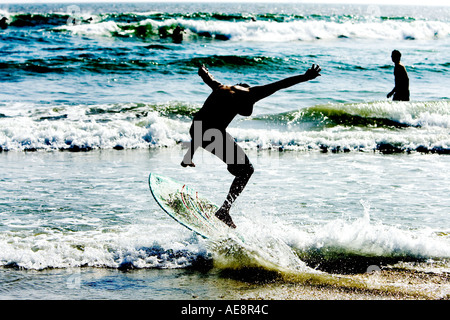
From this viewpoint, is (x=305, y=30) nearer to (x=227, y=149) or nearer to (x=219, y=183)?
(x=219, y=183)

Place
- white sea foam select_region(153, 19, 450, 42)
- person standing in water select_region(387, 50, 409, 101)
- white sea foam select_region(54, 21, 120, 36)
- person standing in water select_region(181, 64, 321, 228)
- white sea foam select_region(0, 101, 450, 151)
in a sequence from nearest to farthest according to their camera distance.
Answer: person standing in water select_region(181, 64, 321, 228), white sea foam select_region(0, 101, 450, 151), person standing in water select_region(387, 50, 409, 101), white sea foam select_region(54, 21, 120, 36), white sea foam select_region(153, 19, 450, 42)

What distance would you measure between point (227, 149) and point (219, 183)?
3127mm

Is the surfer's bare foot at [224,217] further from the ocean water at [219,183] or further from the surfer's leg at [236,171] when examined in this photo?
the ocean water at [219,183]

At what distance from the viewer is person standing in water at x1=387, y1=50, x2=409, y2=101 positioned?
509 inches

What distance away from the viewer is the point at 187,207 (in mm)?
6199

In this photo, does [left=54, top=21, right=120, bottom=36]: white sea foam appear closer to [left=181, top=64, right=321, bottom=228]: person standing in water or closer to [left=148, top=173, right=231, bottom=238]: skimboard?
[left=148, top=173, right=231, bottom=238]: skimboard

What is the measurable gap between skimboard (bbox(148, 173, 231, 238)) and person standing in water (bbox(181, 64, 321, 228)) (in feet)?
0.56

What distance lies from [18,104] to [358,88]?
11702 millimetres

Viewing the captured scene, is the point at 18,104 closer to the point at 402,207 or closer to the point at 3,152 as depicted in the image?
the point at 3,152

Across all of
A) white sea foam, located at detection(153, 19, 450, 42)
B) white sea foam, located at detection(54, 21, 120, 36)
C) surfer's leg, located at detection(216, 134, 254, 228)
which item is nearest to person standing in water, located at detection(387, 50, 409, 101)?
surfer's leg, located at detection(216, 134, 254, 228)

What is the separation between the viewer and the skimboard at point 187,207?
5742mm

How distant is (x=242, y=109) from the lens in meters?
5.20

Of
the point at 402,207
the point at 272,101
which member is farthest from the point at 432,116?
the point at 402,207

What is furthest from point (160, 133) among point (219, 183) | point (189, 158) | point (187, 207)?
point (189, 158)
